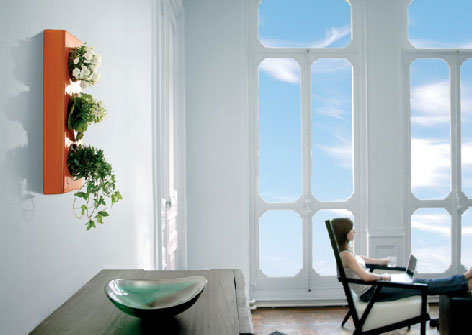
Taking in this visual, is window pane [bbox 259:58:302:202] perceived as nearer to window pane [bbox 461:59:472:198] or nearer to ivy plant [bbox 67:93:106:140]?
window pane [bbox 461:59:472:198]

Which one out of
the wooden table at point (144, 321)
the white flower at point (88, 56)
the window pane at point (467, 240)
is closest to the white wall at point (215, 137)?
the window pane at point (467, 240)

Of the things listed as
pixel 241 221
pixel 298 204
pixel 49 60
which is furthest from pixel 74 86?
pixel 298 204

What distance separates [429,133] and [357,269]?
207 cm

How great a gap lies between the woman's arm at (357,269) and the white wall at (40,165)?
5.54 feet

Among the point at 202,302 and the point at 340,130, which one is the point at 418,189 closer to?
the point at 340,130

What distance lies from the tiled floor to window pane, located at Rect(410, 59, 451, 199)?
4.08 ft

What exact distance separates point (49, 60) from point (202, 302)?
0.85m

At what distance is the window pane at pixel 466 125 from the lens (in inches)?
177

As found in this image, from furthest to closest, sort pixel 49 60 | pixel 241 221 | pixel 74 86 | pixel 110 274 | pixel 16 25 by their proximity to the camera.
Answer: pixel 241 221
pixel 110 274
pixel 74 86
pixel 49 60
pixel 16 25

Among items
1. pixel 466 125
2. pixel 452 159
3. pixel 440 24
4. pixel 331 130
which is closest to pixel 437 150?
pixel 452 159

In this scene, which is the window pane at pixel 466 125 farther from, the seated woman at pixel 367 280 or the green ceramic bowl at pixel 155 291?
the green ceramic bowl at pixel 155 291

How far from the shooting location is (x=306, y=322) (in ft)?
12.6

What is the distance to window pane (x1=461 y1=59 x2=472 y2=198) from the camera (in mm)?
4488

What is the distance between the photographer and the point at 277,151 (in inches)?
174
